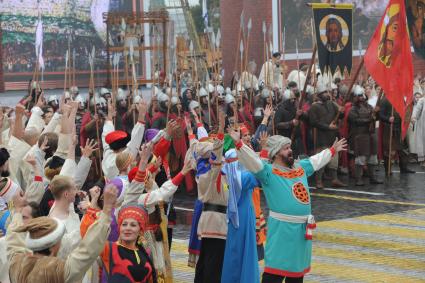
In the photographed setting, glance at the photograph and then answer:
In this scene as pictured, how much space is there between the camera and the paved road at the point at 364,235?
10.7m

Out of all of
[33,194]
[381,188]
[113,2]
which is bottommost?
[381,188]

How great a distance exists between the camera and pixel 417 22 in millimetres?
14156

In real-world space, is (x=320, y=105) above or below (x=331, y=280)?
above

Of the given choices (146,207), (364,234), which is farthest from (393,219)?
(146,207)

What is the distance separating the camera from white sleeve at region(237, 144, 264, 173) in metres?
8.83

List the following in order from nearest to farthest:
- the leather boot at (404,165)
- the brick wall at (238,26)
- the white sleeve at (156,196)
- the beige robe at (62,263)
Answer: the beige robe at (62,263) < the white sleeve at (156,196) < the leather boot at (404,165) < the brick wall at (238,26)

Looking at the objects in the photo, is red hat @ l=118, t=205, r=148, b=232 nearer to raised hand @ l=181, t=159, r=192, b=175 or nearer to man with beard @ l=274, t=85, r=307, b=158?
raised hand @ l=181, t=159, r=192, b=175

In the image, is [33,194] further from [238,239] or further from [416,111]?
[416,111]

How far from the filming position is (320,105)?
1822cm

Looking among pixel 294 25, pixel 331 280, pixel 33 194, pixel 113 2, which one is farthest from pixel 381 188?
pixel 113 2

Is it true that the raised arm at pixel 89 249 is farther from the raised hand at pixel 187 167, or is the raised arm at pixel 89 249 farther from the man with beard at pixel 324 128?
the man with beard at pixel 324 128

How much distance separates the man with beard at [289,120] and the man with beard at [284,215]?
8.70 metres

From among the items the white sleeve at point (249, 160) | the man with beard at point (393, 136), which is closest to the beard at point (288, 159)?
the white sleeve at point (249, 160)

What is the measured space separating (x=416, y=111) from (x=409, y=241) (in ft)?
31.1
